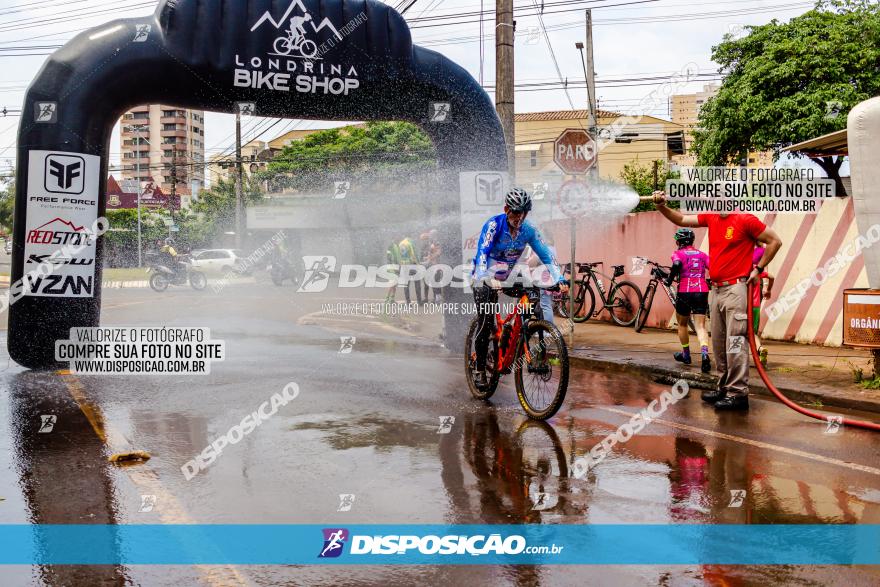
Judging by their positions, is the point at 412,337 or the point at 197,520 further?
the point at 412,337

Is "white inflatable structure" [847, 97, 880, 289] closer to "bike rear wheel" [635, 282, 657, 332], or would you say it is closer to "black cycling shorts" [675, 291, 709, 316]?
"black cycling shorts" [675, 291, 709, 316]

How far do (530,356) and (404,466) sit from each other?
2.11 meters

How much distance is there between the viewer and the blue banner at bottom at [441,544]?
4156 mm

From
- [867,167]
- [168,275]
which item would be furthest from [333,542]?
[168,275]

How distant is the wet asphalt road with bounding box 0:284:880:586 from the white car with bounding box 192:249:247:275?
29.0 meters

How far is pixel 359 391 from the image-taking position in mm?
8953

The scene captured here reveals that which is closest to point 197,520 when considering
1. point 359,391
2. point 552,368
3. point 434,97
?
point 552,368

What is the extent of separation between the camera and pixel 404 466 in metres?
5.90

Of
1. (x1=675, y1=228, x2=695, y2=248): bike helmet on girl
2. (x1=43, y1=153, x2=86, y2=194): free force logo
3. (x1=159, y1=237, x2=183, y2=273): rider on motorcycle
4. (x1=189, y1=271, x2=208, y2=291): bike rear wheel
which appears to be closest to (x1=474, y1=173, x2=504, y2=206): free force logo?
(x1=675, y1=228, x2=695, y2=248): bike helmet on girl

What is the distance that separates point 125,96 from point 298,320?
7577mm

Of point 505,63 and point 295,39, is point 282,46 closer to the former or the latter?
point 295,39

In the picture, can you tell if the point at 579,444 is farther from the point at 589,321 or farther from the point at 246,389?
the point at 589,321

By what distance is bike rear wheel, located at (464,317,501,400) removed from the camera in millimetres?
8266

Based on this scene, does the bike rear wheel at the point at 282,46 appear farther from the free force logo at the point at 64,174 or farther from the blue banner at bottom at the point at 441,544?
the blue banner at bottom at the point at 441,544
